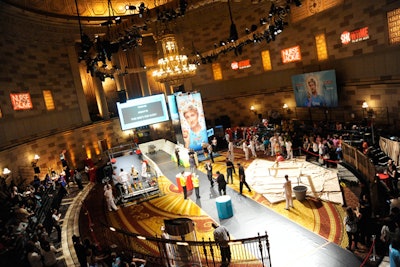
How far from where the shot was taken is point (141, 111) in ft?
78.9

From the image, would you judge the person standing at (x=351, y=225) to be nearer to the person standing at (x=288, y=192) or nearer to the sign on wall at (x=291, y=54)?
the person standing at (x=288, y=192)

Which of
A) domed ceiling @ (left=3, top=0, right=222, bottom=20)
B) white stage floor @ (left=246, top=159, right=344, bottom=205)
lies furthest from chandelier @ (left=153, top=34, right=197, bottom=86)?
white stage floor @ (left=246, top=159, right=344, bottom=205)

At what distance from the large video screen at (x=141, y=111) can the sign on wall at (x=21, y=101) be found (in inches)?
258

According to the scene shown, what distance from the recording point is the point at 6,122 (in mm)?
15953

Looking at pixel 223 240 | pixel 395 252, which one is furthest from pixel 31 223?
pixel 395 252

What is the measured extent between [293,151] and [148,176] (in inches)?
344

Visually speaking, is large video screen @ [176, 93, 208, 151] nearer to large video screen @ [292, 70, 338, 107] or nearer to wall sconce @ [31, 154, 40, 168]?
large video screen @ [292, 70, 338, 107]

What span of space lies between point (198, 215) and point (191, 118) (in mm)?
9615

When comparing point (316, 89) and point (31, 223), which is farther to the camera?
point (316, 89)

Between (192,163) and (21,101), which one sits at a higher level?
(21,101)

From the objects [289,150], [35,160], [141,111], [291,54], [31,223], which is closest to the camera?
[31,223]

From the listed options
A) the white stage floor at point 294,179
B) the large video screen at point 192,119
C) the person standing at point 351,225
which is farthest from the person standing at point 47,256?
the large video screen at point 192,119

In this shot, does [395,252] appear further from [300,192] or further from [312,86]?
[312,86]

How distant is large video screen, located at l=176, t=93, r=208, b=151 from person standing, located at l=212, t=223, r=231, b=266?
12802mm
